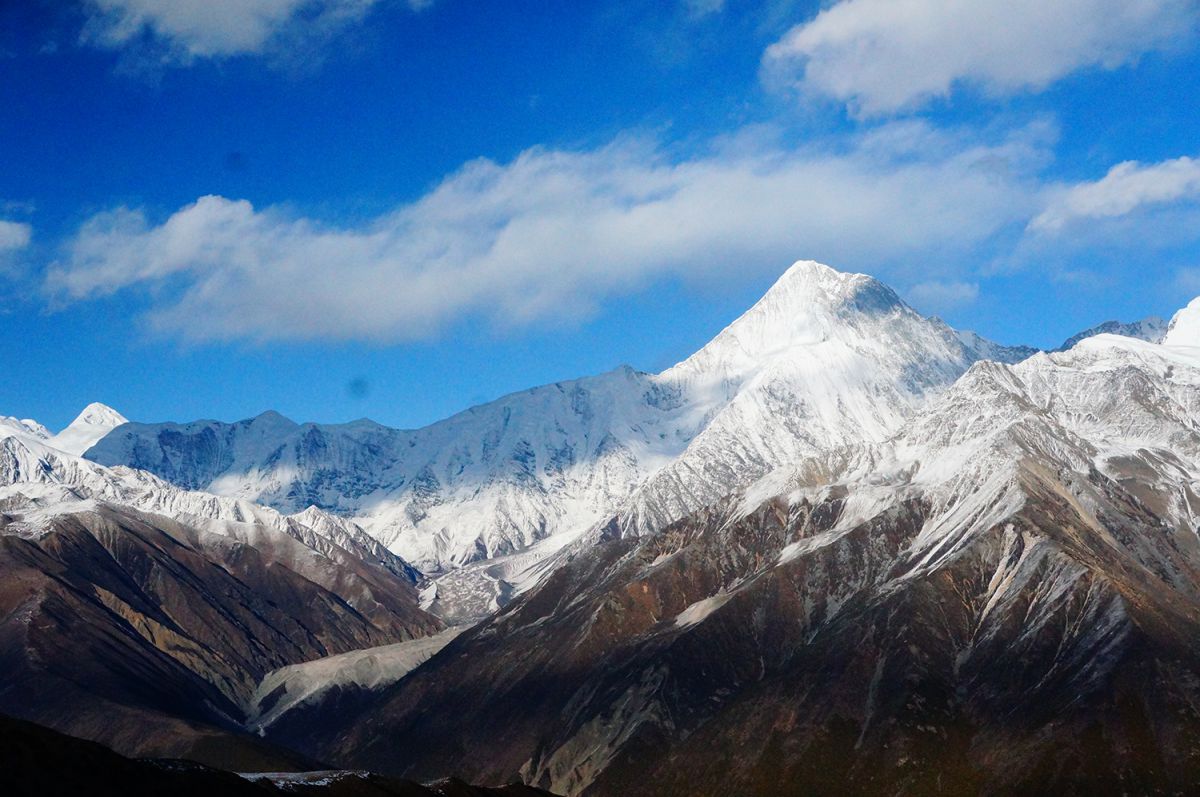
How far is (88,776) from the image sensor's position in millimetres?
168125

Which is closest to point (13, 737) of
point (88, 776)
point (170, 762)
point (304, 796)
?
point (88, 776)

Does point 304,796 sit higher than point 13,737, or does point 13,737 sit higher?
point 13,737

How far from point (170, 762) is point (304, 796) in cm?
1819

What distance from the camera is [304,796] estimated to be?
19650 centimetres

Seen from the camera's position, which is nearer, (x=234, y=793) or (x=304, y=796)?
(x=234, y=793)

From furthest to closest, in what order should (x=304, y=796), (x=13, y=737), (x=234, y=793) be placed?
(x=304, y=796), (x=234, y=793), (x=13, y=737)

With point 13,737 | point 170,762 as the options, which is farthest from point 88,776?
point 170,762

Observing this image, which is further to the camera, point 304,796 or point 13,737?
point 304,796

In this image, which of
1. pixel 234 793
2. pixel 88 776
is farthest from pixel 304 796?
pixel 88 776

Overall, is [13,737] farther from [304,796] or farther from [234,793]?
[304,796]

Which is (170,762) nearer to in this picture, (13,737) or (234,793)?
(234,793)

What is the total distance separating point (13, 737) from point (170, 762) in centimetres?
2634

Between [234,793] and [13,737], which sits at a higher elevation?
[13,737]

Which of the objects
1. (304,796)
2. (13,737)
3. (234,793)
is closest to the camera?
(13,737)
